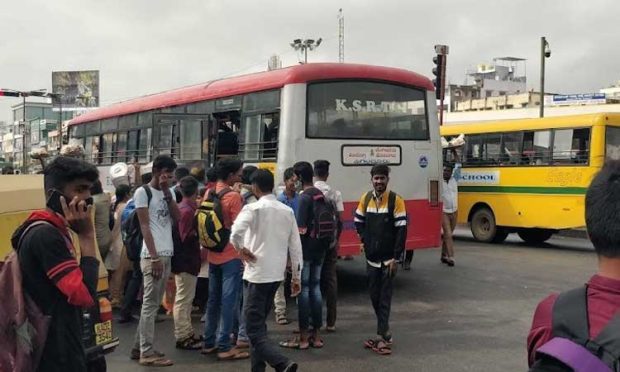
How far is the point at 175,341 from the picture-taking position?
6.31m

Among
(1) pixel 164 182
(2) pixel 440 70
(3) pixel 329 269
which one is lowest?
(3) pixel 329 269

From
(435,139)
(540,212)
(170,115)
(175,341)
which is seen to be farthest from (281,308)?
(540,212)

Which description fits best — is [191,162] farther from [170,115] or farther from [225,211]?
[225,211]

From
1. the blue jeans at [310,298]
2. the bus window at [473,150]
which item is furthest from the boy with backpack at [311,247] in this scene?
the bus window at [473,150]

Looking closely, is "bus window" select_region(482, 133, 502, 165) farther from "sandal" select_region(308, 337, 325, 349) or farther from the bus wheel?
"sandal" select_region(308, 337, 325, 349)

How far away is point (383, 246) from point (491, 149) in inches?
398

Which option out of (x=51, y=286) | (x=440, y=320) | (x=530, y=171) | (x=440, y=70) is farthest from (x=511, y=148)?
(x=51, y=286)

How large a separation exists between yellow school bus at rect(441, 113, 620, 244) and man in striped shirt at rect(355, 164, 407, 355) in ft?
24.7

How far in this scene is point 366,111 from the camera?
9070mm

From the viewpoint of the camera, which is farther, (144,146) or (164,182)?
(144,146)

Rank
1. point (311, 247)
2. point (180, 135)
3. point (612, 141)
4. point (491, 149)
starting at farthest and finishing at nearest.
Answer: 1. point (491, 149)
2. point (612, 141)
3. point (180, 135)
4. point (311, 247)

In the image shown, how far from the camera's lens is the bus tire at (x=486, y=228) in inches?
586

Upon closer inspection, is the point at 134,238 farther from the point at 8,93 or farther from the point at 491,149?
the point at 8,93

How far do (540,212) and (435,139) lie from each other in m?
5.36
